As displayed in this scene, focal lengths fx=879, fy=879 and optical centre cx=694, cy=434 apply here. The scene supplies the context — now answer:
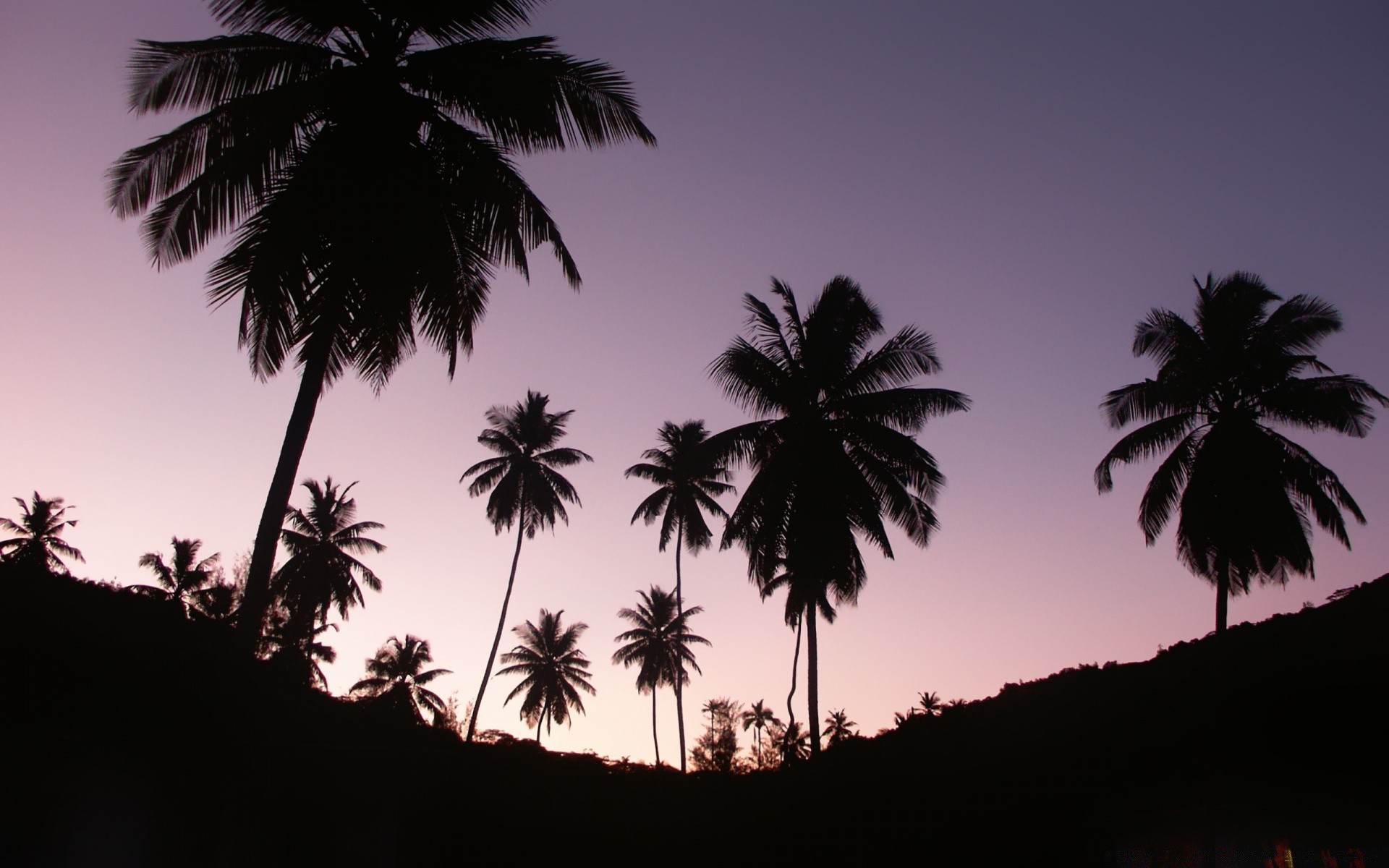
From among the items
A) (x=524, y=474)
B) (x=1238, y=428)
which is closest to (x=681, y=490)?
(x=524, y=474)

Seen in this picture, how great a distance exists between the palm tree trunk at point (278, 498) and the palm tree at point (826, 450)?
11211 mm

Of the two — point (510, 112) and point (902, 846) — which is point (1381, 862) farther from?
point (510, 112)

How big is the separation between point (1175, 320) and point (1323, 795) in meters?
14.8

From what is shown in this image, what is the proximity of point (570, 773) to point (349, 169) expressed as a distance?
29.4 feet

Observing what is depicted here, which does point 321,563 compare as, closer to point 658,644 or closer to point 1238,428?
point 658,644

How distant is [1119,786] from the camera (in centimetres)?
1000

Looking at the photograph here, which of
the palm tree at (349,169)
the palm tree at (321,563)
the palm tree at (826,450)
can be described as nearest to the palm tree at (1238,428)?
the palm tree at (826,450)

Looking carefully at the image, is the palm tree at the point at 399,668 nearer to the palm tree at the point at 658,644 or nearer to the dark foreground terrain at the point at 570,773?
the palm tree at the point at 658,644

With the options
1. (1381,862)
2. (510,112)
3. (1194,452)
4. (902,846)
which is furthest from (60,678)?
(1194,452)

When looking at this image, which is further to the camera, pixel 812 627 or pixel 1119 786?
pixel 812 627

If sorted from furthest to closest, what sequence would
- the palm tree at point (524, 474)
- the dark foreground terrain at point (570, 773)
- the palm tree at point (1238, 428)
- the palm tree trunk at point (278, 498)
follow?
the palm tree at point (524, 474), the palm tree at point (1238, 428), the palm tree trunk at point (278, 498), the dark foreground terrain at point (570, 773)

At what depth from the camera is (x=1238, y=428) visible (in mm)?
19672

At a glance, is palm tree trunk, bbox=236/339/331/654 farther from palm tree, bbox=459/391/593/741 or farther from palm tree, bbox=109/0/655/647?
palm tree, bbox=459/391/593/741

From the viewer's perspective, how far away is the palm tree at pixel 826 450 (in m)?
19.5
